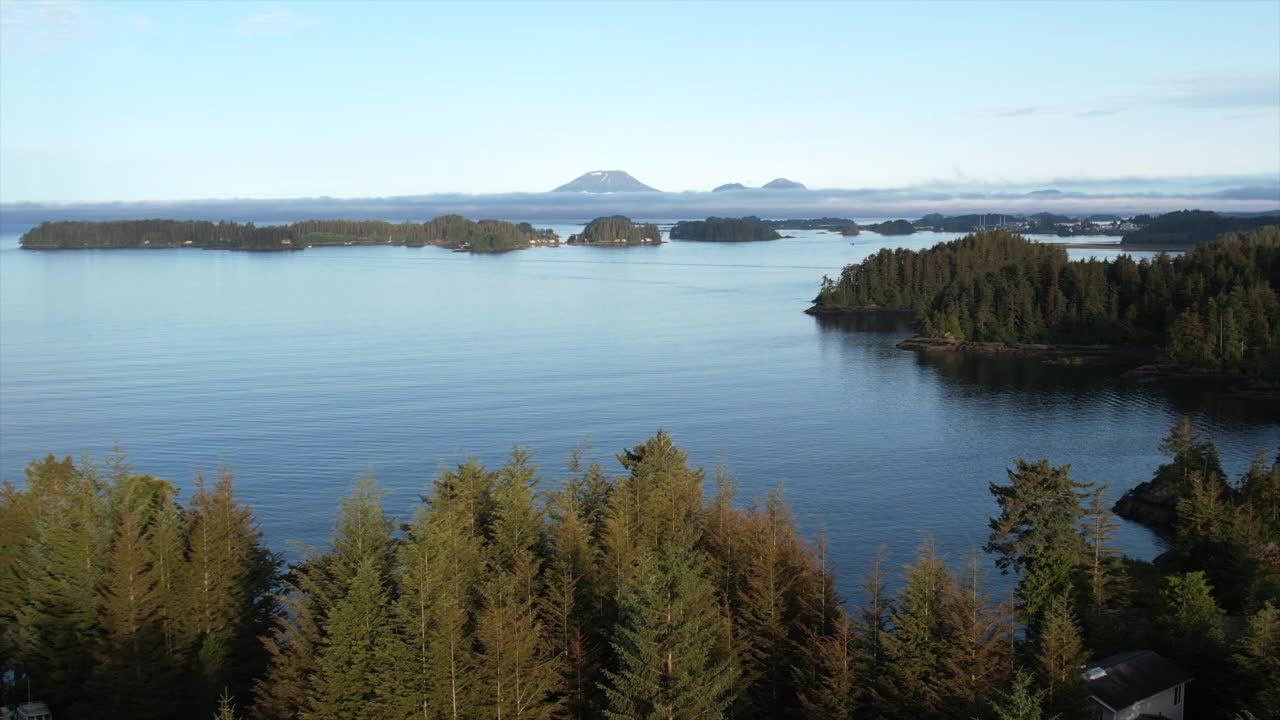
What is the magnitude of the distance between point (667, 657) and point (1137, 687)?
484cm

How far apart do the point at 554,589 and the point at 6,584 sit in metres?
6.80

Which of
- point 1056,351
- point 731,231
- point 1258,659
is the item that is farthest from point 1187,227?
point 1258,659

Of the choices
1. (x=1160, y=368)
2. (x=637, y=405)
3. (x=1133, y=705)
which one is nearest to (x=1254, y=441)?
(x=1160, y=368)

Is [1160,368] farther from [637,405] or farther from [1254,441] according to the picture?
[637,405]

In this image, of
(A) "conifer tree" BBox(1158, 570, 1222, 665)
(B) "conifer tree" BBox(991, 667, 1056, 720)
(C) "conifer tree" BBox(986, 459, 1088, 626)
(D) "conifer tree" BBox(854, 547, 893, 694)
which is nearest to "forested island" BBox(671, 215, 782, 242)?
(C) "conifer tree" BBox(986, 459, 1088, 626)

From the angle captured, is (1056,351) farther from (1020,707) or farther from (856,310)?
(1020,707)

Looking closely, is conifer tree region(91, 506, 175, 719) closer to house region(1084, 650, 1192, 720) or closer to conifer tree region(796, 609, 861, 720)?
conifer tree region(796, 609, 861, 720)

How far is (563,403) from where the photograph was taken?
1136 inches

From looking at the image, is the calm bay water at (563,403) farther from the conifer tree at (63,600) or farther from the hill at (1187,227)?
the hill at (1187,227)

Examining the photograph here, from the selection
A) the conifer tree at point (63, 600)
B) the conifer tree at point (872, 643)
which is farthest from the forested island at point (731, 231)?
the conifer tree at point (872, 643)

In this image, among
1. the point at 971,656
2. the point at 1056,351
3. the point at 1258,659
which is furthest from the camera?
the point at 1056,351

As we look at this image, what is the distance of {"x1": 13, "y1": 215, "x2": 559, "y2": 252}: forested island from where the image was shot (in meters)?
121

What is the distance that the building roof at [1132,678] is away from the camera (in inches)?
408

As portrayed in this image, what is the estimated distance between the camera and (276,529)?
59.2 ft
